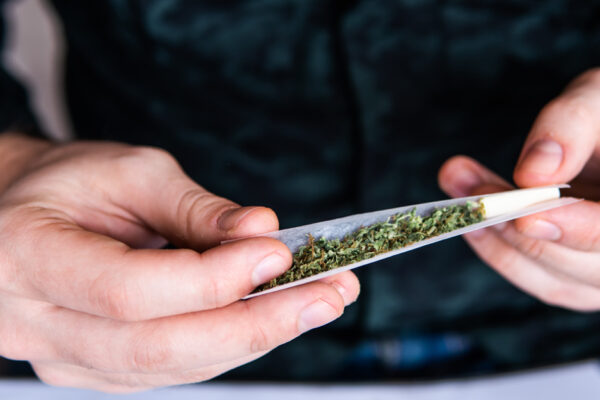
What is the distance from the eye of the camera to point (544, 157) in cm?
71

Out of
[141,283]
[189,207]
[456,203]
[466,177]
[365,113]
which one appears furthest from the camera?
[365,113]

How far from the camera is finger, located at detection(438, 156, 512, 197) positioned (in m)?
0.88

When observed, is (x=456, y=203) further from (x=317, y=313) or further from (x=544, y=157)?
(x=317, y=313)

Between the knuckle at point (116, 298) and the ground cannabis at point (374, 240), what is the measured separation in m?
0.16

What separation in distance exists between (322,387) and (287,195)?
479 millimetres

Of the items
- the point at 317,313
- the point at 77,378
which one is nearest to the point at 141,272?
the point at 317,313

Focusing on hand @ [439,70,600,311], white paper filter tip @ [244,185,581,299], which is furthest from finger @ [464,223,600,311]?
white paper filter tip @ [244,185,581,299]

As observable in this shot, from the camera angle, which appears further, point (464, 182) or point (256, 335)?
point (464, 182)

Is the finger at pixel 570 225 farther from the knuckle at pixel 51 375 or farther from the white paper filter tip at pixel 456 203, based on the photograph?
the knuckle at pixel 51 375

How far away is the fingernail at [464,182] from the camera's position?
883 mm

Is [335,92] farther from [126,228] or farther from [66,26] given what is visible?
[66,26]

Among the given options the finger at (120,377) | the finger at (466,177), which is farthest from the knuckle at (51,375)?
the finger at (466,177)

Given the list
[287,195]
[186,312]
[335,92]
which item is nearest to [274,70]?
[335,92]

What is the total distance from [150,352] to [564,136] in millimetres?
679
